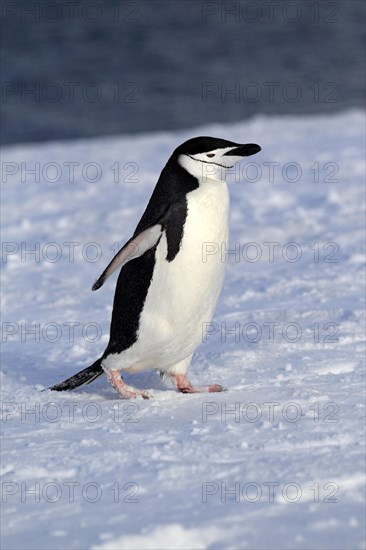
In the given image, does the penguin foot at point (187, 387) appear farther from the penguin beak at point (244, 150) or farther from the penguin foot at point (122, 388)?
the penguin beak at point (244, 150)

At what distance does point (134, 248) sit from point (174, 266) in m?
0.14

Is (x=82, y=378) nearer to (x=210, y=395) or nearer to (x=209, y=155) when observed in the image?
(x=210, y=395)

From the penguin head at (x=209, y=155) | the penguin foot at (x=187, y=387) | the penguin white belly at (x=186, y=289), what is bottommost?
the penguin foot at (x=187, y=387)

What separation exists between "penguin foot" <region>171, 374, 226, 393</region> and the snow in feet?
0.17

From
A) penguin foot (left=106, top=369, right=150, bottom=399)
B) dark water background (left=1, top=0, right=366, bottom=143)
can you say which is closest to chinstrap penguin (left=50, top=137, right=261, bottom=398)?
penguin foot (left=106, top=369, right=150, bottom=399)

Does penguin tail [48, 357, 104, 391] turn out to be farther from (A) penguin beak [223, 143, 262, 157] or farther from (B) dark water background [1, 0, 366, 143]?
(B) dark water background [1, 0, 366, 143]

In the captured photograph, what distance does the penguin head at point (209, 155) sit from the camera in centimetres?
309

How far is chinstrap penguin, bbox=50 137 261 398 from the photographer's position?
3.10m

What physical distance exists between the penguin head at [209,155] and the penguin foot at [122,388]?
0.64 meters

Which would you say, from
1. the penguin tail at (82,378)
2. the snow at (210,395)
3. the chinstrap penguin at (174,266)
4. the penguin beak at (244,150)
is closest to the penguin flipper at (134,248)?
the chinstrap penguin at (174,266)

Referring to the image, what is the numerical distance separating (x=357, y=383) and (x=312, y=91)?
12169mm

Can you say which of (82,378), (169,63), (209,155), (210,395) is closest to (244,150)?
(209,155)

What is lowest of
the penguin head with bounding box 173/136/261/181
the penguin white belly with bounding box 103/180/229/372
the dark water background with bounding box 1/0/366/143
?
the dark water background with bounding box 1/0/366/143

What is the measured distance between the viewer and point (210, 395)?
3.21m
